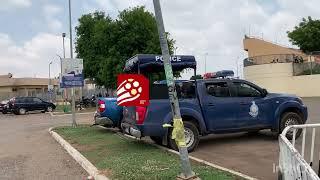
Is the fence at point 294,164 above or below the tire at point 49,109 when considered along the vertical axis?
above

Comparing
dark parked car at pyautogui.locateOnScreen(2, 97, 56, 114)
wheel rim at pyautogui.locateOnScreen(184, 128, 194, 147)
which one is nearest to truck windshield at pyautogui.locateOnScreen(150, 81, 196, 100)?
wheel rim at pyautogui.locateOnScreen(184, 128, 194, 147)

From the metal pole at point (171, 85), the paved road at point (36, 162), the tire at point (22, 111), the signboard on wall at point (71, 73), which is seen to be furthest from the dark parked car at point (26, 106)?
the metal pole at point (171, 85)

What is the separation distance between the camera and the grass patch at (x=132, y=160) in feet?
29.8

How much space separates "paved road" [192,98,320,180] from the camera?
32.3ft

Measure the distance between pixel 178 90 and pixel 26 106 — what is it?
33.3 metres

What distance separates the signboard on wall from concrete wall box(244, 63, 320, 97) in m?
27.0

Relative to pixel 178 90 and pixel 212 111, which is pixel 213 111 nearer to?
pixel 212 111

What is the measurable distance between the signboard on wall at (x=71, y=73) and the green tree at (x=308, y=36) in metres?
37.7

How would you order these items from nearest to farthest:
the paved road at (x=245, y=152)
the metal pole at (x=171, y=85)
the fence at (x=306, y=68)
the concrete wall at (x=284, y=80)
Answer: the metal pole at (x=171, y=85) → the paved road at (x=245, y=152) → the concrete wall at (x=284, y=80) → the fence at (x=306, y=68)

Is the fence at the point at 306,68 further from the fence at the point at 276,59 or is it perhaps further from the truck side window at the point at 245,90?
the truck side window at the point at 245,90

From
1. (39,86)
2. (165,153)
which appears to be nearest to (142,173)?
(165,153)

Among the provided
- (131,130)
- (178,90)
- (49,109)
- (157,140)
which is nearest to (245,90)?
(178,90)

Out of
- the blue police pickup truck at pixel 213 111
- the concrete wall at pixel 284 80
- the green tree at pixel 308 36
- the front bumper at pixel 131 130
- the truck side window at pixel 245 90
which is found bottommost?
the front bumper at pixel 131 130

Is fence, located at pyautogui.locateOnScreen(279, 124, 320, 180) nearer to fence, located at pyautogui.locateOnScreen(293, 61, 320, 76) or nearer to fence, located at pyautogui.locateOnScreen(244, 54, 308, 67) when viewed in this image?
fence, located at pyautogui.locateOnScreen(293, 61, 320, 76)
